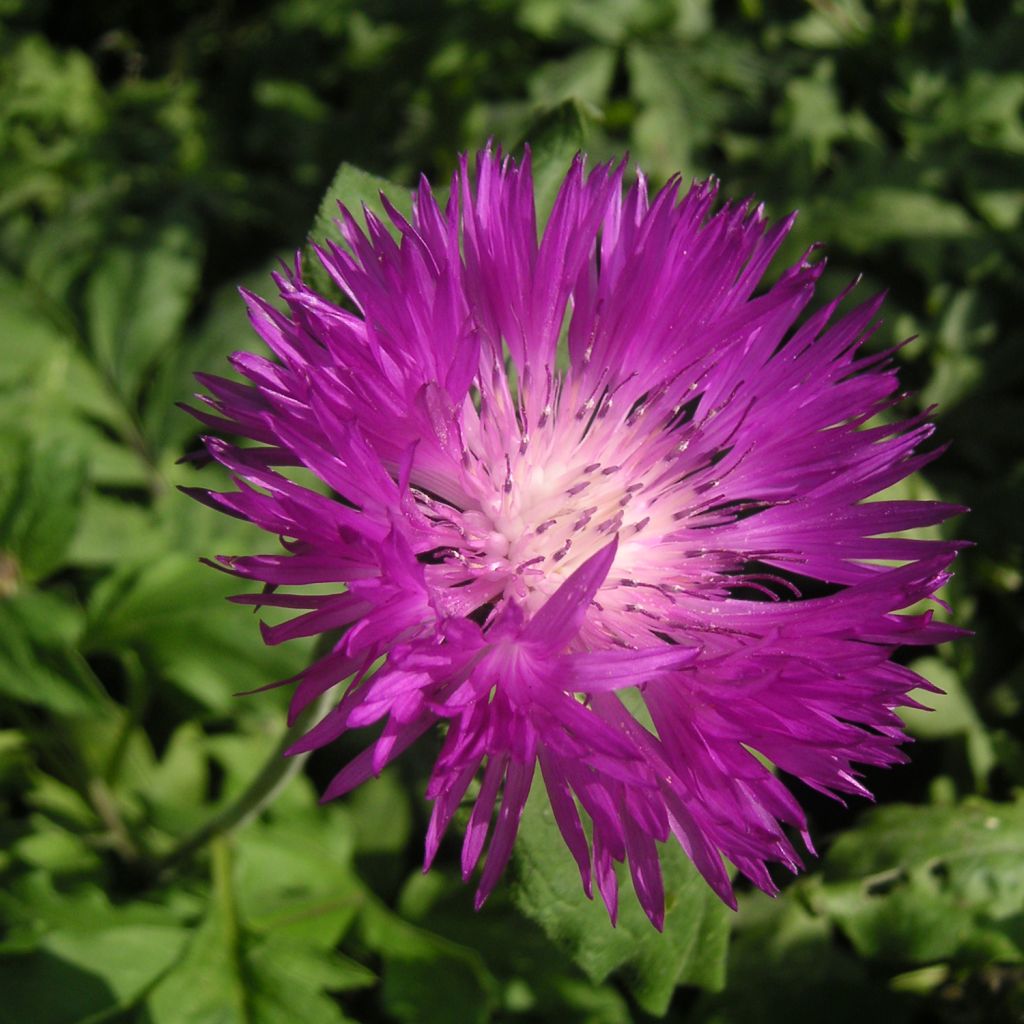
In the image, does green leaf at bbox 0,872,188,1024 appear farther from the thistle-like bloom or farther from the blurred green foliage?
the thistle-like bloom

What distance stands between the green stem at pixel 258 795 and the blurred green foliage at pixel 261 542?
0.11ft

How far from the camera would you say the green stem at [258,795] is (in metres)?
1.57

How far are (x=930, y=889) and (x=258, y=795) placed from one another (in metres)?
1.33

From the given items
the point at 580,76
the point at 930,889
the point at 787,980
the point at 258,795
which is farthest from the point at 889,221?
the point at 258,795

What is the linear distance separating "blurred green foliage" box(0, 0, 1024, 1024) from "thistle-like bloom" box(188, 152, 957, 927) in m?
0.26

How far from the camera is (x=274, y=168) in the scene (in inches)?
162

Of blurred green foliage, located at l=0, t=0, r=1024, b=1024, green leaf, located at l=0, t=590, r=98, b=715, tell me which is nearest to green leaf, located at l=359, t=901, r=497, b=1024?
blurred green foliage, located at l=0, t=0, r=1024, b=1024

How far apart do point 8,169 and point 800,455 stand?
2.89 meters

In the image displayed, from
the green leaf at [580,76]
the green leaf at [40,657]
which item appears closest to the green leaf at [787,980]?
the green leaf at [40,657]

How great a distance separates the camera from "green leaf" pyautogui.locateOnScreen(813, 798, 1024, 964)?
81.9 inches

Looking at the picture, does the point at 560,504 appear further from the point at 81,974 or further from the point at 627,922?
the point at 81,974

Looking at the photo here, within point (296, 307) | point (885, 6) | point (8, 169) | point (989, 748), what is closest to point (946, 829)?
point (989, 748)

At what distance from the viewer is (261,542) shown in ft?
8.59

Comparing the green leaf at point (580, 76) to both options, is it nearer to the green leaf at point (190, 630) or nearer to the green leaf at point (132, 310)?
the green leaf at point (132, 310)
